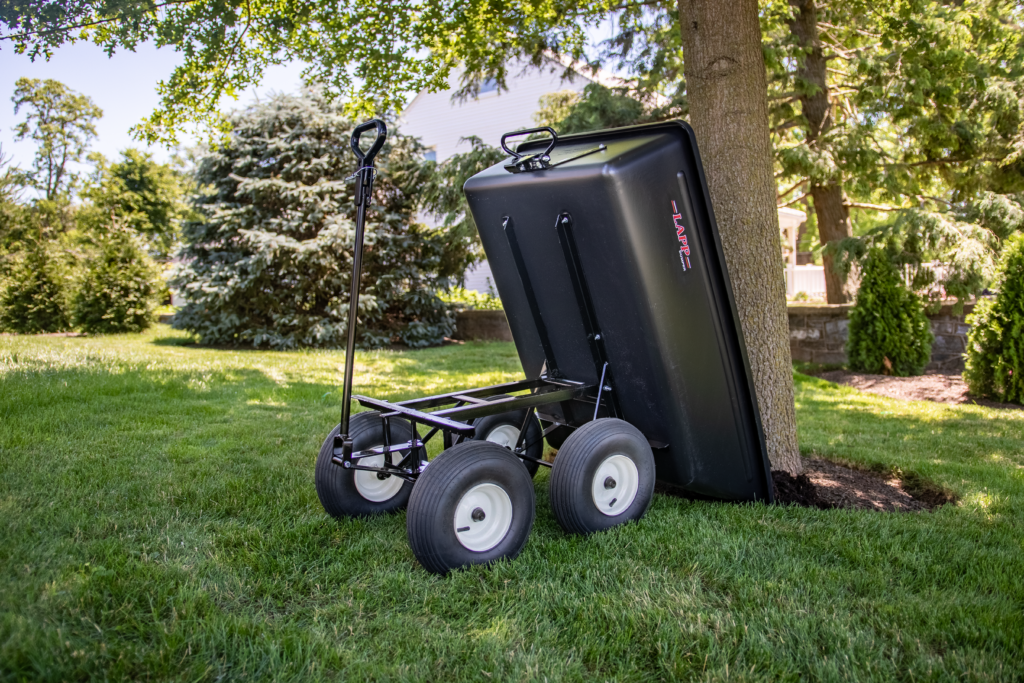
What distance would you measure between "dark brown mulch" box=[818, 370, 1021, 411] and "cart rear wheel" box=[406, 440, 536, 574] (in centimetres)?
616

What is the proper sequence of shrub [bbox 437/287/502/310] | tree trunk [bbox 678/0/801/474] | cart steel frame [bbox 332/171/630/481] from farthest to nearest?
1. shrub [bbox 437/287/502/310]
2. tree trunk [bbox 678/0/801/474]
3. cart steel frame [bbox 332/171/630/481]

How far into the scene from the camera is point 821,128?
34.7ft

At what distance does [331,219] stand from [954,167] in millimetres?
9857

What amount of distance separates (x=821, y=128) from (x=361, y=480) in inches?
390

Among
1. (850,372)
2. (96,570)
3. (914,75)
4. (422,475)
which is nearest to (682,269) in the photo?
(422,475)

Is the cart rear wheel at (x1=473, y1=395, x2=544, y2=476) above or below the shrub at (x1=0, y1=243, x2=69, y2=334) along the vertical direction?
below

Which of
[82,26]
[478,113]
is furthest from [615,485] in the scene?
[478,113]

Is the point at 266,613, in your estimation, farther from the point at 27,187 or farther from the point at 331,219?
the point at 27,187

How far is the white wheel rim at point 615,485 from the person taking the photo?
3.03 meters

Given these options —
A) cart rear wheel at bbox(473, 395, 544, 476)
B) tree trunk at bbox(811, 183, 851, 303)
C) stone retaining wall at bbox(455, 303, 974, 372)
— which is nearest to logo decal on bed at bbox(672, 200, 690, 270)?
cart rear wheel at bbox(473, 395, 544, 476)

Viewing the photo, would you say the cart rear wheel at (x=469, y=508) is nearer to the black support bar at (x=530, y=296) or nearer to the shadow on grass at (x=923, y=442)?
the black support bar at (x=530, y=296)

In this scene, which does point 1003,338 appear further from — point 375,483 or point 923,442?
point 375,483

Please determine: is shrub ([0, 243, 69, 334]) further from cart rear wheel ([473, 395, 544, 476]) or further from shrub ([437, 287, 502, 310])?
cart rear wheel ([473, 395, 544, 476])

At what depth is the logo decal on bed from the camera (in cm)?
304
